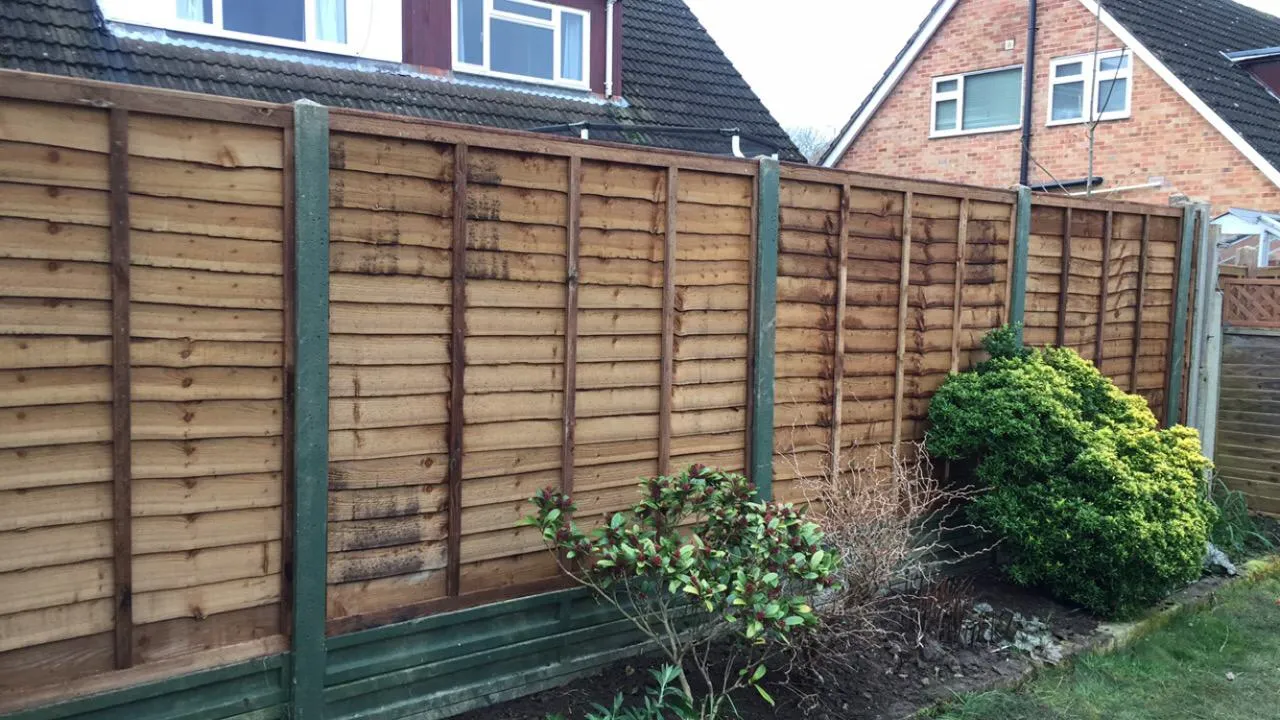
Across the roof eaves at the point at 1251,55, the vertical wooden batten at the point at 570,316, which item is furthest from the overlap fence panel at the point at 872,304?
the roof eaves at the point at 1251,55

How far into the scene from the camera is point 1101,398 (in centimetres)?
663

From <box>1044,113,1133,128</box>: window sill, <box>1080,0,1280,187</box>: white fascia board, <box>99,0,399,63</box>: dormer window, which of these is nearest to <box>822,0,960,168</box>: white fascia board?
<box>1080,0,1280,187</box>: white fascia board

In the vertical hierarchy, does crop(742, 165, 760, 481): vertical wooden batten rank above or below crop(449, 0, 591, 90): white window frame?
below

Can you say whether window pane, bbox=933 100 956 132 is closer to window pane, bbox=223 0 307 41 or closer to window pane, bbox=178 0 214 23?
window pane, bbox=223 0 307 41

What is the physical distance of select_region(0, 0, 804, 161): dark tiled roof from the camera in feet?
29.8

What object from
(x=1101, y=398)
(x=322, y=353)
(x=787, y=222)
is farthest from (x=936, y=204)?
(x=322, y=353)

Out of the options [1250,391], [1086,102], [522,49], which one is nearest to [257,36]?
[522,49]

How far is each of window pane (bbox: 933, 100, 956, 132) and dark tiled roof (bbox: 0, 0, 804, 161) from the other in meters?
7.29

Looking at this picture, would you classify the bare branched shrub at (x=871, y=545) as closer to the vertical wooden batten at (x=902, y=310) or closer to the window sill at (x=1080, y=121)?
the vertical wooden batten at (x=902, y=310)

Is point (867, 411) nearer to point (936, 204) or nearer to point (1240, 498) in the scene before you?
point (936, 204)

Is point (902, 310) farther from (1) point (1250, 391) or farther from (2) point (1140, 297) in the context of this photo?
(1) point (1250, 391)

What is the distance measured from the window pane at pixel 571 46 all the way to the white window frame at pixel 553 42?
0.05m

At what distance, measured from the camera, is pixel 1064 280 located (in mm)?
7156

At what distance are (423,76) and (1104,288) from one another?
7417mm
